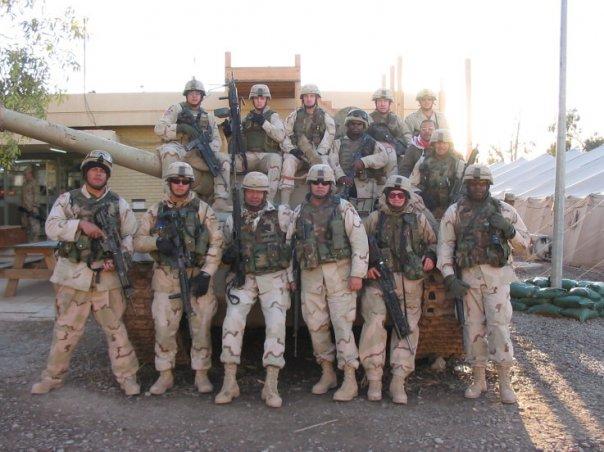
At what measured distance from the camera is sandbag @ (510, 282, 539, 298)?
854 cm

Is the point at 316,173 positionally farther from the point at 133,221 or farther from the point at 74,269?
the point at 74,269

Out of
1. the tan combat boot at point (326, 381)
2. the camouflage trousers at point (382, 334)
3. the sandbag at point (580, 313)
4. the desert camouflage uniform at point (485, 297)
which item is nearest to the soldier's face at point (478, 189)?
the desert camouflage uniform at point (485, 297)

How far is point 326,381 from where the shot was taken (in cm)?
488

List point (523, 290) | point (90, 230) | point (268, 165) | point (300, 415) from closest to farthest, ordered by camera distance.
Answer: point (300, 415) → point (90, 230) → point (268, 165) → point (523, 290)

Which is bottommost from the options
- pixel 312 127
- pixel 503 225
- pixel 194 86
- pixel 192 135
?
pixel 503 225

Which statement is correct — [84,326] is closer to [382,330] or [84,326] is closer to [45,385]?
[45,385]

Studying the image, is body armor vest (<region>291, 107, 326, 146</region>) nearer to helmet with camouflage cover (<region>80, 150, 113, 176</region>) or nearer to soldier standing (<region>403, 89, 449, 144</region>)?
soldier standing (<region>403, 89, 449, 144</region>)

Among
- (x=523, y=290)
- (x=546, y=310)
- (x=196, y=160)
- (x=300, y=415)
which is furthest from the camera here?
(x=523, y=290)

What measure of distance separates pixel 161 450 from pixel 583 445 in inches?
106

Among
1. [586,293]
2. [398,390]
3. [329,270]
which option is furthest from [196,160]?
[586,293]

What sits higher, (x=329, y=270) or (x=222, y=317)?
(x=329, y=270)

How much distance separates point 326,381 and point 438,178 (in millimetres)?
2249

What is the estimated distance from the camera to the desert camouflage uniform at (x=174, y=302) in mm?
4723

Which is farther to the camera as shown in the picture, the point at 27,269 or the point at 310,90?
the point at 27,269
